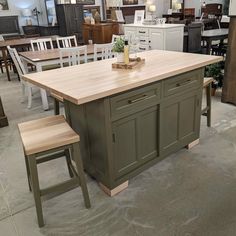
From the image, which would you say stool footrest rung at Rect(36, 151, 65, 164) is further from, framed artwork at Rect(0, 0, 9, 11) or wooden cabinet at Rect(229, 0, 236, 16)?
framed artwork at Rect(0, 0, 9, 11)

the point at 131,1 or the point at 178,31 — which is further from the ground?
the point at 131,1

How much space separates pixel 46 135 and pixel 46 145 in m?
0.14

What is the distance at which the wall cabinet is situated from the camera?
4535 mm

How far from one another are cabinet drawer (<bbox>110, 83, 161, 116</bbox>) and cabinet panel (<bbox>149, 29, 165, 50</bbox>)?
2751mm

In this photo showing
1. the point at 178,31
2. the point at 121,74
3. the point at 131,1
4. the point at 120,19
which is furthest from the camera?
the point at 131,1

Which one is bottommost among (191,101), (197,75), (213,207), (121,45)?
(213,207)

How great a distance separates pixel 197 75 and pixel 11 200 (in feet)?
6.57

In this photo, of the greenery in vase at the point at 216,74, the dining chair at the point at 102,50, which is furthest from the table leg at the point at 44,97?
the greenery in vase at the point at 216,74

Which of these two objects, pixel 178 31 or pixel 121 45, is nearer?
pixel 121 45

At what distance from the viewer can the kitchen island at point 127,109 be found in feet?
6.01

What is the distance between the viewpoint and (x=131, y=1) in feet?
37.7

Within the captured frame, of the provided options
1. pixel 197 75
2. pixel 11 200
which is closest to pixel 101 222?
pixel 11 200

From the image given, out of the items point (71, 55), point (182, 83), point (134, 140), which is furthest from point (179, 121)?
point (71, 55)

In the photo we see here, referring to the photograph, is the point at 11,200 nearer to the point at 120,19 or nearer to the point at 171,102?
the point at 171,102
